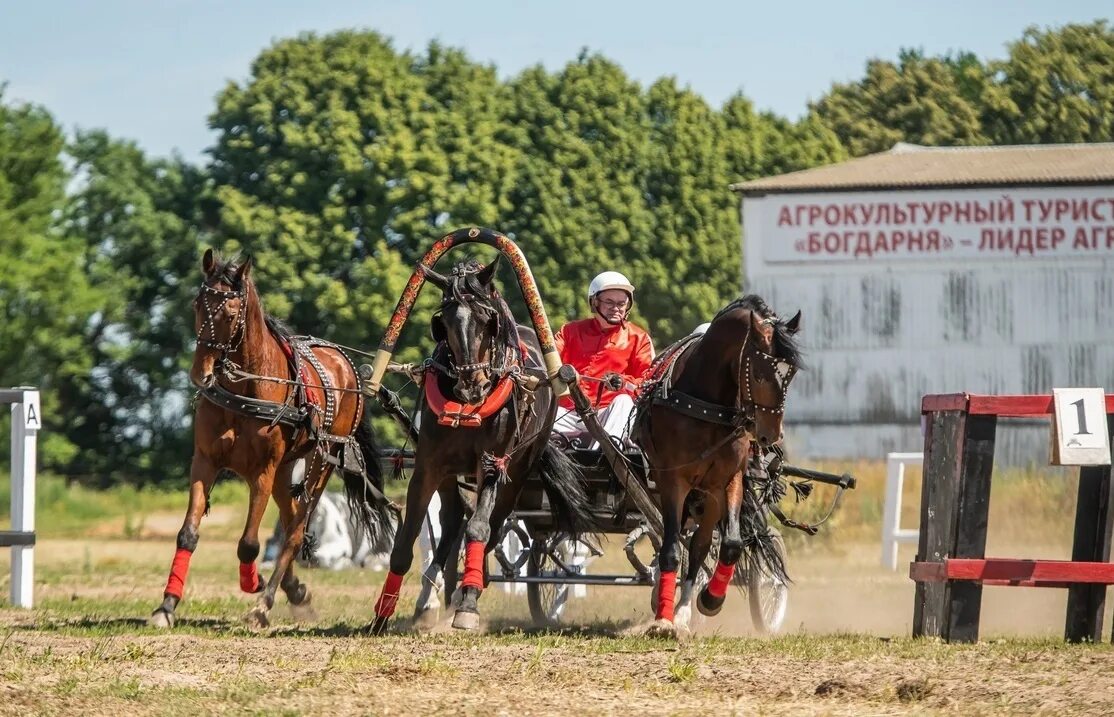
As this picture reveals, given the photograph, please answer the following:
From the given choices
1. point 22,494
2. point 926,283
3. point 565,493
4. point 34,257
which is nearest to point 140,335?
point 34,257

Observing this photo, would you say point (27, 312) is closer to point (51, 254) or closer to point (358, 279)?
point (51, 254)

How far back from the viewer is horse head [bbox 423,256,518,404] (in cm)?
1033

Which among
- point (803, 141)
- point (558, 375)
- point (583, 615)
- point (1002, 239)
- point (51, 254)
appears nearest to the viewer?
point (558, 375)

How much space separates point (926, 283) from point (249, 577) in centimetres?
3639

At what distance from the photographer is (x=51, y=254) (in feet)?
141

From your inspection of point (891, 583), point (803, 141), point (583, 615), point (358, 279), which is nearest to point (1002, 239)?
point (803, 141)

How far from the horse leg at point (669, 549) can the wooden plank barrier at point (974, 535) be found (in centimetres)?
140

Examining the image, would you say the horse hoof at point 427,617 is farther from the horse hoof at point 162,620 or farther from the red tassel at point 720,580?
the red tassel at point 720,580

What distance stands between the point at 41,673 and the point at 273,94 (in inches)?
1557

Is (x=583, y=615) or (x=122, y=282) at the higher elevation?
(x=122, y=282)

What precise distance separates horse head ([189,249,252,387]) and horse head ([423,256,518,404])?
47.5 inches

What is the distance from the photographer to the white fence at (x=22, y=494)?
1363 cm

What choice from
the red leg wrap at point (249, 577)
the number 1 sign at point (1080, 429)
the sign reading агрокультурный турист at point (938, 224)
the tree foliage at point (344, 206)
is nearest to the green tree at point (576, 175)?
the tree foliage at point (344, 206)

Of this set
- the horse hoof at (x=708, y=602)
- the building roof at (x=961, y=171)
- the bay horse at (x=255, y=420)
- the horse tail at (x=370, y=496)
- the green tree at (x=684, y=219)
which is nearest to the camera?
the bay horse at (x=255, y=420)
